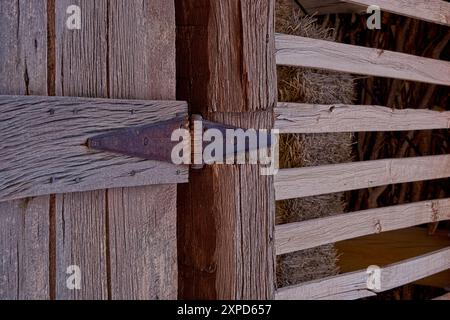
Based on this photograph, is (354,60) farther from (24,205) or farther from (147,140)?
(24,205)

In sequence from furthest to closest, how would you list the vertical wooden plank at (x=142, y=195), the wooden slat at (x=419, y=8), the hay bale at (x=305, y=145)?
1. the wooden slat at (x=419, y=8)
2. the hay bale at (x=305, y=145)
3. the vertical wooden plank at (x=142, y=195)

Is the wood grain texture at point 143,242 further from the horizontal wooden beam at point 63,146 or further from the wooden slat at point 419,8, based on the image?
the wooden slat at point 419,8

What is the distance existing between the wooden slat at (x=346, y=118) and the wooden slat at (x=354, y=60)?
169 millimetres

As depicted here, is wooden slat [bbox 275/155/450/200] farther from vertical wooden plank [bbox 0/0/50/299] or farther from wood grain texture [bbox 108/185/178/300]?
vertical wooden plank [bbox 0/0/50/299]

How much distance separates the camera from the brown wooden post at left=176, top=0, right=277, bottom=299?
1.60 m

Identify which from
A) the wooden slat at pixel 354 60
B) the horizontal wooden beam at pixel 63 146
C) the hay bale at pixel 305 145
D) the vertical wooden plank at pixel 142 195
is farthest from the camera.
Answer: the hay bale at pixel 305 145

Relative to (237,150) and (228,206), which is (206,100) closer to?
(237,150)

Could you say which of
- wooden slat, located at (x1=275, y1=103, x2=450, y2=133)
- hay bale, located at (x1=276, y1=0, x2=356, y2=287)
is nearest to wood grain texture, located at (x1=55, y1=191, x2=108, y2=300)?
wooden slat, located at (x1=275, y1=103, x2=450, y2=133)

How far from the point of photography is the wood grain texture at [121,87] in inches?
51.0

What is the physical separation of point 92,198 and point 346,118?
1.78 metres

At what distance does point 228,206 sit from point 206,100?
266 millimetres

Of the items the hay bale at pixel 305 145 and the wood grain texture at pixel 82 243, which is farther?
the hay bale at pixel 305 145

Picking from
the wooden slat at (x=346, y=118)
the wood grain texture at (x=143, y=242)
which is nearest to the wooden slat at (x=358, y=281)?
the wooden slat at (x=346, y=118)

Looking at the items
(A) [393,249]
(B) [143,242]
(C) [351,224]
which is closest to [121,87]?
(B) [143,242]
